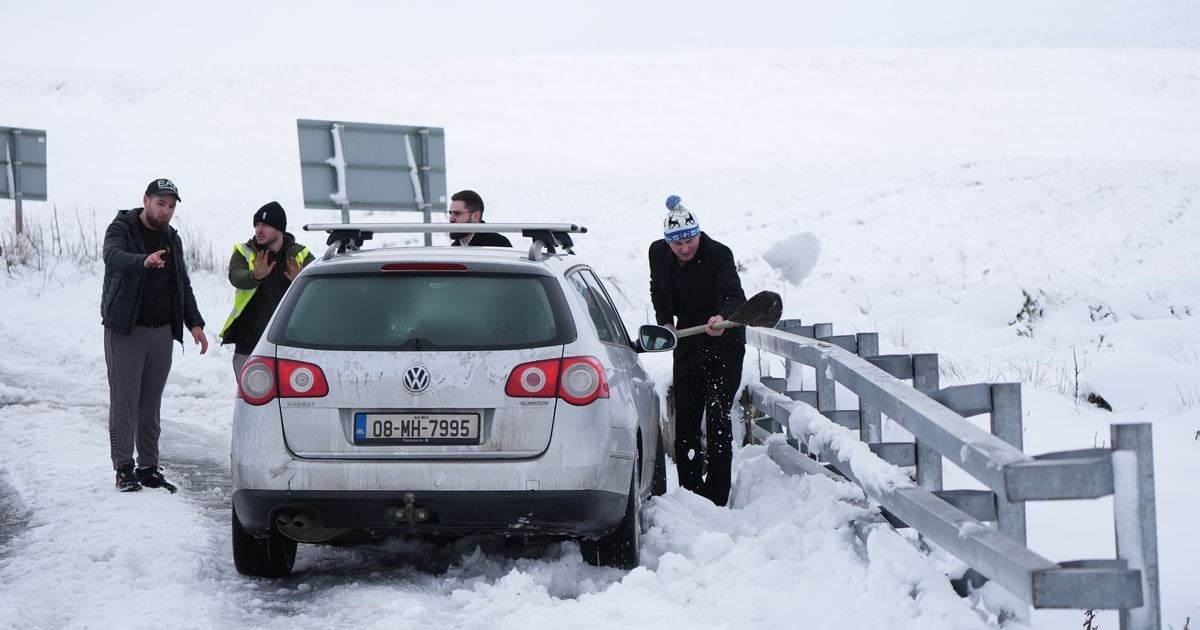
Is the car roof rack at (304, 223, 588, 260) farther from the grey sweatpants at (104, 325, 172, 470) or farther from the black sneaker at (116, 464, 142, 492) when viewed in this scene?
the black sneaker at (116, 464, 142, 492)

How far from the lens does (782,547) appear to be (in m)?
5.44

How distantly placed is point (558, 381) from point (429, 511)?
751mm

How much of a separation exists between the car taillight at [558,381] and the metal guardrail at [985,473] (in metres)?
1.14

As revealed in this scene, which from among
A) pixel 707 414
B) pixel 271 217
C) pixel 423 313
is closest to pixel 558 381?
pixel 423 313

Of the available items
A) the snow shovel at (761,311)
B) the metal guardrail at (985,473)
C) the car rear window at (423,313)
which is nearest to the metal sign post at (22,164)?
the snow shovel at (761,311)

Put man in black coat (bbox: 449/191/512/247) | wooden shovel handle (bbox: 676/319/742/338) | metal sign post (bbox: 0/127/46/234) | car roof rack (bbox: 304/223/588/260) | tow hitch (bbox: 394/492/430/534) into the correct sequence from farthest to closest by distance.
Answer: metal sign post (bbox: 0/127/46/234), man in black coat (bbox: 449/191/512/247), wooden shovel handle (bbox: 676/319/742/338), car roof rack (bbox: 304/223/588/260), tow hitch (bbox: 394/492/430/534)

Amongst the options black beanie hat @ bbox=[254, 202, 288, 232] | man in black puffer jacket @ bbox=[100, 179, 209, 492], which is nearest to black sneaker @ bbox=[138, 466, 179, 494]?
man in black puffer jacket @ bbox=[100, 179, 209, 492]

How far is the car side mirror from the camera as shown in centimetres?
662

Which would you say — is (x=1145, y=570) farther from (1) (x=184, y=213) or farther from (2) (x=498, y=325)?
(1) (x=184, y=213)

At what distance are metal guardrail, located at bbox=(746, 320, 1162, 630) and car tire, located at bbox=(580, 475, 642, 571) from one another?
91 cm

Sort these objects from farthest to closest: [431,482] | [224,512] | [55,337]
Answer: [55,337] → [224,512] → [431,482]

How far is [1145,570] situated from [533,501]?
8.31 feet

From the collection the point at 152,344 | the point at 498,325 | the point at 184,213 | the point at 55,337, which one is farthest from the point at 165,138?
the point at 498,325

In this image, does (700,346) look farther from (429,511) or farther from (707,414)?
(429,511)
